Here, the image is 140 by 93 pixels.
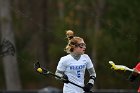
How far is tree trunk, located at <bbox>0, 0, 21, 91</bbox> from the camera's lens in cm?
2916

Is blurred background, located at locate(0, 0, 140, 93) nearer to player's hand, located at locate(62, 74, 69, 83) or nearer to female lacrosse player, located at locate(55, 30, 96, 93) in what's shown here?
female lacrosse player, located at locate(55, 30, 96, 93)

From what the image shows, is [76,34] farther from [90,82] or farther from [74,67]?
[74,67]

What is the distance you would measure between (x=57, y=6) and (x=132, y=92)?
23599 millimetres

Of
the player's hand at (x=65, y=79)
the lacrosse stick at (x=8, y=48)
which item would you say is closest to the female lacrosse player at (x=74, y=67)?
the player's hand at (x=65, y=79)

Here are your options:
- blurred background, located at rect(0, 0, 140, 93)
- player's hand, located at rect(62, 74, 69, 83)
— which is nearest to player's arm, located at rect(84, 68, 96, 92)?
player's hand, located at rect(62, 74, 69, 83)

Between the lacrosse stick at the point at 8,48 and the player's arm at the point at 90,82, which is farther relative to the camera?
the lacrosse stick at the point at 8,48

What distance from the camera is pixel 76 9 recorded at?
35.4 m

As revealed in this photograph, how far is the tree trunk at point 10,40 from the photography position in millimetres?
29156

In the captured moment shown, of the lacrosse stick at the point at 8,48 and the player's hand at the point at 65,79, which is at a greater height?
the lacrosse stick at the point at 8,48

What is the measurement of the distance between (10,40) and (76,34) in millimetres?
5512

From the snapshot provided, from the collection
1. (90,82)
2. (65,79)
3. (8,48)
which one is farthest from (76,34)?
(65,79)

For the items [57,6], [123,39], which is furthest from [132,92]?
[57,6]

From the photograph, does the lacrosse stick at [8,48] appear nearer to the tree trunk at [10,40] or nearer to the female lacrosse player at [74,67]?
the female lacrosse player at [74,67]

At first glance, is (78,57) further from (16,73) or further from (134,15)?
(16,73)
